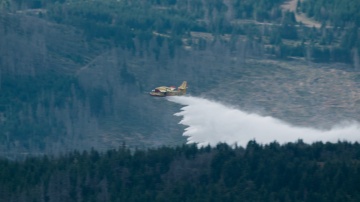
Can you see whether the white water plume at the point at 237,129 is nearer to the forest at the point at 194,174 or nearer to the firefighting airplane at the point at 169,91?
the firefighting airplane at the point at 169,91

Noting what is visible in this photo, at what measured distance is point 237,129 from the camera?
146 m

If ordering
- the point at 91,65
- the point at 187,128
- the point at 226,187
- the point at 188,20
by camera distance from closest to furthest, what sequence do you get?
the point at 226,187 → the point at 187,128 → the point at 91,65 → the point at 188,20

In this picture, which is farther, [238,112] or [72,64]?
[72,64]

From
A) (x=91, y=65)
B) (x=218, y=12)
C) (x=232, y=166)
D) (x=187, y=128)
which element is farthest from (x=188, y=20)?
(x=232, y=166)

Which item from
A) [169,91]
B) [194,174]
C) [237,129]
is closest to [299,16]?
[237,129]

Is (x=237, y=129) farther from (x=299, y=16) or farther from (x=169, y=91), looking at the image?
(x=299, y=16)

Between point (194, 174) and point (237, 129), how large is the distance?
20000mm

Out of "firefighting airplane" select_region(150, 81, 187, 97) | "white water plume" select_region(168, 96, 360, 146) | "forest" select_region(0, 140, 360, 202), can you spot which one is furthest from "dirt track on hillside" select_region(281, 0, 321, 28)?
"forest" select_region(0, 140, 360, 202)

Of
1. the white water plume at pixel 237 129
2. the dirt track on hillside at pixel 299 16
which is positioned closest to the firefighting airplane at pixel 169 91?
the white water plume at pixel 237 129

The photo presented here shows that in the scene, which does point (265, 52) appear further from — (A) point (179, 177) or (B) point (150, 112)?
(A) point (179, 177)

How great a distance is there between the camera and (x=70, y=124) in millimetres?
150625

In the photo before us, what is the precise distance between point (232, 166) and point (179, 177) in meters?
3.30

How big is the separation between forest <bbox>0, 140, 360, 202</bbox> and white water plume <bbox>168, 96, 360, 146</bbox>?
10.7 m

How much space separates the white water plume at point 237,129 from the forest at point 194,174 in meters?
10.7
